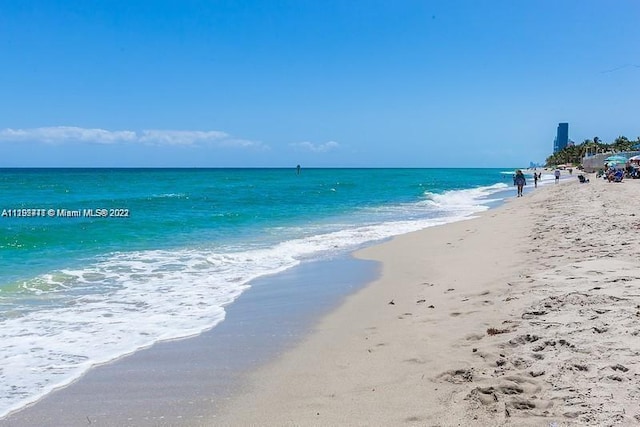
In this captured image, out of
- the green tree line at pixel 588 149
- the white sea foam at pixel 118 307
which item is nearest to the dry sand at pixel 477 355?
the white sea foam at pixel 118 307

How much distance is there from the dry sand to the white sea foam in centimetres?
205

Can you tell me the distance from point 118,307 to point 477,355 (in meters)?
5.80

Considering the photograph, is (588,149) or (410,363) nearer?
(410,363)

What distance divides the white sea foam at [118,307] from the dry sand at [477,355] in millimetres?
2048

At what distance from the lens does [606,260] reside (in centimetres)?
836

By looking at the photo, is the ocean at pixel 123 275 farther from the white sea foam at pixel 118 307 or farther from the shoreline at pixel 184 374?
the shoreline at pixel 184 374

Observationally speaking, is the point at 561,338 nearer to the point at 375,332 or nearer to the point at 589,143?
the point at 375,332

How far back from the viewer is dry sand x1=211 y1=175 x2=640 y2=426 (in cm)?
396

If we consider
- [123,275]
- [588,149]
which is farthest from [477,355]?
[588,149]

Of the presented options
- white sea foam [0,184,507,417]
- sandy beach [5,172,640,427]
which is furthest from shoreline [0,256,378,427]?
white sea foam [0,184,507,417]

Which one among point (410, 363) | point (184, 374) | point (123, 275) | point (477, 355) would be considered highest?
point (477, 355)

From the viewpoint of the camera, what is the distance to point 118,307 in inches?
327

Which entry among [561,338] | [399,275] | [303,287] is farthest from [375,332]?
[399,275]

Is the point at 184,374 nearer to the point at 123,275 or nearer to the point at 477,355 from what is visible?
the point at 477,355
